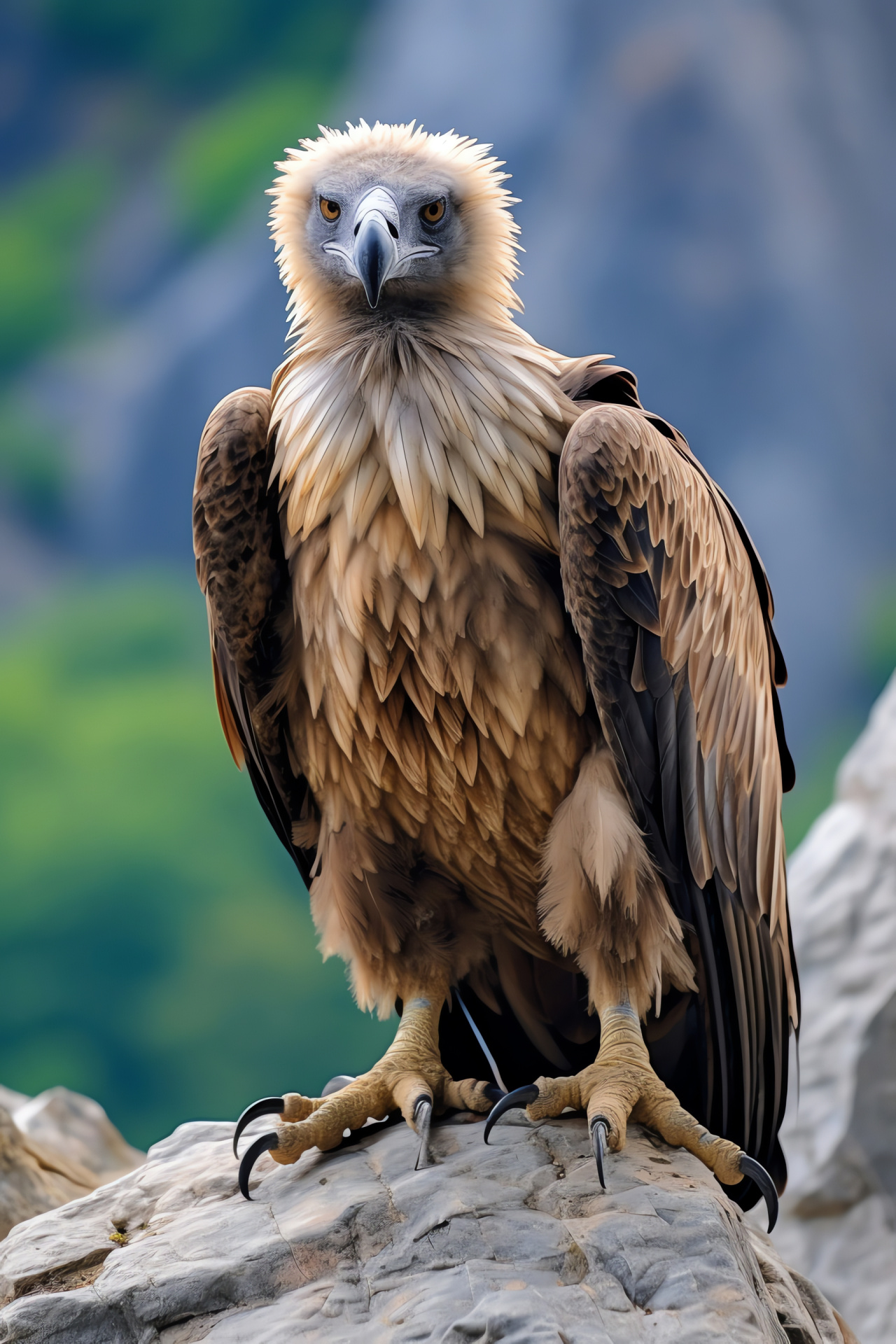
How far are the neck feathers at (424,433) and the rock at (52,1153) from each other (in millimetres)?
2121

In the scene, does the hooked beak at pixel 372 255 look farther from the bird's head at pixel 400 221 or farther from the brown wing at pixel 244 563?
the brown wing at pixel 244 563

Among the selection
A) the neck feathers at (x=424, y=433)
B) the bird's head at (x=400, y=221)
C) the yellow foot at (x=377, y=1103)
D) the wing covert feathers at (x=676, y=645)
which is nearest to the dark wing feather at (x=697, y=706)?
the wing covert feathers at (x=676, y=645)

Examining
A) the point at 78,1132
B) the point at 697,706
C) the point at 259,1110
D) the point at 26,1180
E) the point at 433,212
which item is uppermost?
the point at 433,212

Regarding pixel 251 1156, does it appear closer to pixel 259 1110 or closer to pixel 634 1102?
pixel 259 1110

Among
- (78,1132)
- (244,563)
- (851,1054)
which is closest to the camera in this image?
(244,563)

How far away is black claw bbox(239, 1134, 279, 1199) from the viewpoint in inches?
107

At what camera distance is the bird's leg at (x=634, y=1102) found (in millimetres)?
2695

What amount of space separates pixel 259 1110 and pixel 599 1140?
2.72ft

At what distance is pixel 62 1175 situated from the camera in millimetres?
3863

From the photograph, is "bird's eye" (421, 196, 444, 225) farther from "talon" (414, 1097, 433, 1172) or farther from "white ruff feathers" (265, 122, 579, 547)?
"talon" (414, 1097, 433, 1172)

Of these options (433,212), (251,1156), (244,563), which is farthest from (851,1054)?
(433,212)

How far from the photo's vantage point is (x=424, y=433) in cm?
272

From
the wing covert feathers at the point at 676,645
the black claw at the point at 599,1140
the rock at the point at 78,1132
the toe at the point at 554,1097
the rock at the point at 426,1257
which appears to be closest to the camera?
the rock at the point at 426,1257

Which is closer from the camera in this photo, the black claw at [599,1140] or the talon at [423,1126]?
the black claw at [599,1140]
